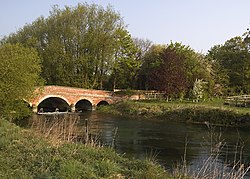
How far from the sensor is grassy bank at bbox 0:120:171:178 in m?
7.71

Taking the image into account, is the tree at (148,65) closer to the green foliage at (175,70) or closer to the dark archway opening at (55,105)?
the green foliage at (175,70)

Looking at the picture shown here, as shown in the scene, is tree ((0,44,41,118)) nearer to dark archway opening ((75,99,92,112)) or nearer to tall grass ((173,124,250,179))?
tall grass ((173,124,250,179))

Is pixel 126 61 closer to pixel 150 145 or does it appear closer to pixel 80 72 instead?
pixel 80 72

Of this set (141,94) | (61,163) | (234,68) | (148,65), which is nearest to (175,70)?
(141,94)

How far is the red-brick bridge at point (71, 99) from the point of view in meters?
38.3

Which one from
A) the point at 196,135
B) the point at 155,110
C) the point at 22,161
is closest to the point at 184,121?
the point at 155,110

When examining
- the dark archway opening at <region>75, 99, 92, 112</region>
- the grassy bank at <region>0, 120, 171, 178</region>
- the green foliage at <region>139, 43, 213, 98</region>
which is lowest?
the grassy bank at <region>0, 120, 171, 178</region>

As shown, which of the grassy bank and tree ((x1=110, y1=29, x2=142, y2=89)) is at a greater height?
tree ((x1=110, y1=29, x2=142, y2=89))

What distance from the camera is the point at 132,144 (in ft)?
62.4

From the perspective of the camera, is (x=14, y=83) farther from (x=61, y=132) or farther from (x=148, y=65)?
(x=148, y=65)

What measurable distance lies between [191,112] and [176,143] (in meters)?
12.2

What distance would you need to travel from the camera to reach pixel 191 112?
31.5 m

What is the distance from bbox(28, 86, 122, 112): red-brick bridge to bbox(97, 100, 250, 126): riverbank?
2.95 metres

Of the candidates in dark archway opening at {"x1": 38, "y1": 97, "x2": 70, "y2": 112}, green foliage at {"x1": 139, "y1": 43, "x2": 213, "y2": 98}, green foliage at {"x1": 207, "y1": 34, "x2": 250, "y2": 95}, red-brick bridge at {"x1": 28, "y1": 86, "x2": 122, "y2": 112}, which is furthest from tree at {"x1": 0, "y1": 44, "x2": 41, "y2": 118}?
green foliage at {"x1": 207, "y1": 34, "x2": 250, "y2": 95}
